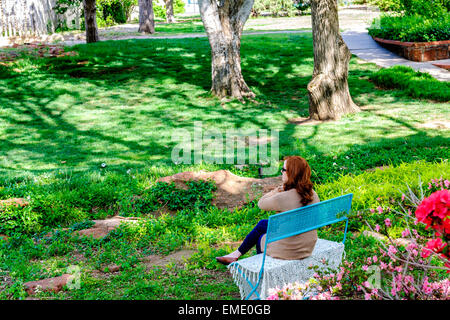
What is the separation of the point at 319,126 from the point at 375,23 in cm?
1364

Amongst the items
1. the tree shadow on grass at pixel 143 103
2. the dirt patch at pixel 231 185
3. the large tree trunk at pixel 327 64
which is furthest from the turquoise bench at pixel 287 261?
the large tree trunk at pixel 327 64

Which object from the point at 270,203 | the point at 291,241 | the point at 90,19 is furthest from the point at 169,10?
the point at 291,241

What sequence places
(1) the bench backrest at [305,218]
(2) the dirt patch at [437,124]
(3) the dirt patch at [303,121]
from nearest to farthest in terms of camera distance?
(1) the bench backrest at [305,218] < (2) the dirt patch at [437,124] < (3) the dirt patch at [303,121]

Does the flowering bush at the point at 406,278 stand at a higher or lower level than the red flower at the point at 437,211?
lower

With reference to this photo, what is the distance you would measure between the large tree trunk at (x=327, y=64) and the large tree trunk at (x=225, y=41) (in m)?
2.67

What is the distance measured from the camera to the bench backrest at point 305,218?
3572 millimetres

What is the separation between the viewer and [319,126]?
10.6 meters

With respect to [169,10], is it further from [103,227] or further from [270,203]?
[270,203]

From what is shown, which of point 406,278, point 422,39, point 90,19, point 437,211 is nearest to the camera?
point 437,211

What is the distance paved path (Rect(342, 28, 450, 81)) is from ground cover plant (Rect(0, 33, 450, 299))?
3.54 feet

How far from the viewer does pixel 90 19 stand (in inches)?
725

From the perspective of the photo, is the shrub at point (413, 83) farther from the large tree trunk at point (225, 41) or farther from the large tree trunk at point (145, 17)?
the large tree trunk at point (145, 17)

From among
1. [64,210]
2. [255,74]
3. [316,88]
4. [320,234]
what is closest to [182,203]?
[64,210]

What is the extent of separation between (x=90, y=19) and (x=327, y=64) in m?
10.8
